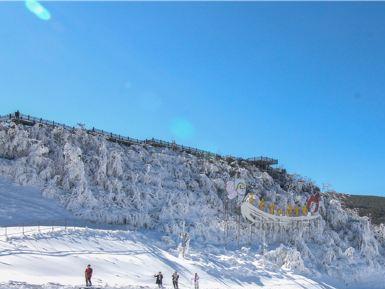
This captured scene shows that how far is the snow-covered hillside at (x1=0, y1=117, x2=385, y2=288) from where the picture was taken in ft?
134

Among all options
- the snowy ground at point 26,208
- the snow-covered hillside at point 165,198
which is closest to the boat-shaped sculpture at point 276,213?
the snow-covered hillside at point 165,198

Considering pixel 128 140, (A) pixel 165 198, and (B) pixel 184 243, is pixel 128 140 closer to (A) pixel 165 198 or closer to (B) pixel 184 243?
(A) pixel 165 198

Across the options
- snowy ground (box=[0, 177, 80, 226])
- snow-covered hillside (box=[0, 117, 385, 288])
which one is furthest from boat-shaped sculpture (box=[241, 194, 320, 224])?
snowy ground (box=[0, 177, 80, 226])

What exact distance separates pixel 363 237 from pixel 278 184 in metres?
11.7

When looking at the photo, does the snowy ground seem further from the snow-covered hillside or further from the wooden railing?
the wooden railing

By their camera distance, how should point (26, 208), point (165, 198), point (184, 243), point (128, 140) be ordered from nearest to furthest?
point (184, 243) → point (26, 208) → point (165, 198) → point (128, 140)

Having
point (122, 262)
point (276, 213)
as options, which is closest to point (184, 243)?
point (122, 262)

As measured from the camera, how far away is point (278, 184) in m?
58.7

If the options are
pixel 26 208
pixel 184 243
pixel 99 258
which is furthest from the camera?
pixel 26 208

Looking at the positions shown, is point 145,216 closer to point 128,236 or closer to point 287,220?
point 128,236

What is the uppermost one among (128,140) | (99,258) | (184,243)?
(128,140)

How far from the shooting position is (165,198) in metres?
45.8

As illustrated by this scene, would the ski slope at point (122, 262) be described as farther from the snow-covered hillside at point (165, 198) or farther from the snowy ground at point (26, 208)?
the snowy ground at point (26, 208)

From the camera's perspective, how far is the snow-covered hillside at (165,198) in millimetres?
40844
